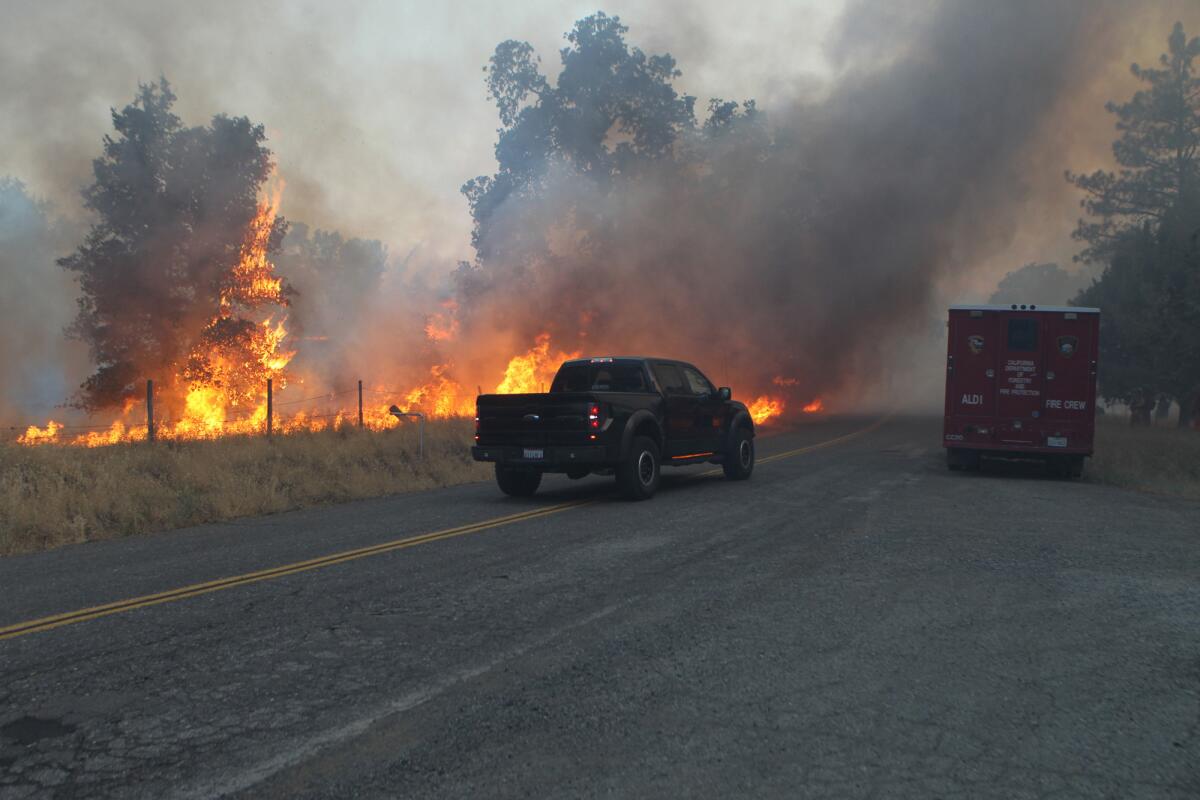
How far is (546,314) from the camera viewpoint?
37688 mm

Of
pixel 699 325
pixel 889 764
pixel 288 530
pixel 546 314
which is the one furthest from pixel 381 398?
pixel 889 764

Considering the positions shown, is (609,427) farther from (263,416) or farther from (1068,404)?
(263,416)

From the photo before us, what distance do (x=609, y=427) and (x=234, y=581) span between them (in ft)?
17.8

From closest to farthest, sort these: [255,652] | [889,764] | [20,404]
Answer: [889,764] → [255,652] → [20,404]

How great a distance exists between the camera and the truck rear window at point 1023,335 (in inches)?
609

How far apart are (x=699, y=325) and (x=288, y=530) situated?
2967 centimetres

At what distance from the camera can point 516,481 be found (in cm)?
1205

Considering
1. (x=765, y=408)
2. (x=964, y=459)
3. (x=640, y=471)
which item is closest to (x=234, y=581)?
(x=640, y=471)

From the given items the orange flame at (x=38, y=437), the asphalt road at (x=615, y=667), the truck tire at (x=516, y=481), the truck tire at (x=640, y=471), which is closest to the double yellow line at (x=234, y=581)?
the asphalt road at (x=615, y=667)

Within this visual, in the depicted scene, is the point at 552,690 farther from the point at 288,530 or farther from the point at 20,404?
the point at 20,404

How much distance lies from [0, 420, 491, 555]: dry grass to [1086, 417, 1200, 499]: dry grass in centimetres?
1129

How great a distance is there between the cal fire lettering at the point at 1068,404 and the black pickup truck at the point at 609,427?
235 inches

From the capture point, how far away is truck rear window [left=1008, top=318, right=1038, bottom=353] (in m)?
15.5

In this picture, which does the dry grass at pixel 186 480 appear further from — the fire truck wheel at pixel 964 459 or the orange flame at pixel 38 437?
the fire truck wheel at pixel 964 459
